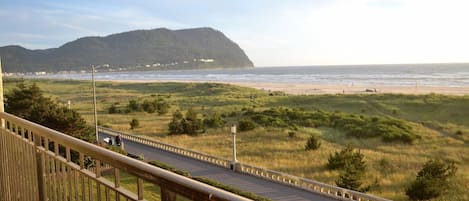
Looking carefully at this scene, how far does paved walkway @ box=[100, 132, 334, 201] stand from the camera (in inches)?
549

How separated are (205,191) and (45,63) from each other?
219 metres

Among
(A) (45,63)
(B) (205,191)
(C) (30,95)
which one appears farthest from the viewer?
(A) (45,63)

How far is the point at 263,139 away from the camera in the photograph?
27031mm

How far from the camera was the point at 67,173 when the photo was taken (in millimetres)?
2850

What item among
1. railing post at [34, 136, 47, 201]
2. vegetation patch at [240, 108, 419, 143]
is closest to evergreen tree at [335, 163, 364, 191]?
vegetation patch at [240, 108, 419, 143]

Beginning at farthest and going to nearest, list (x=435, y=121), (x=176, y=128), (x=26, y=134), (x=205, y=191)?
(x=435, y=121) → (x=176, y=128) → (x=26, y=134) → (x=205, y=191)

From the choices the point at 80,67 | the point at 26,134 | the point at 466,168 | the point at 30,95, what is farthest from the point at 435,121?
the point at 80,67

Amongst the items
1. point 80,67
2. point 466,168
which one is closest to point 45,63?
point 80,67

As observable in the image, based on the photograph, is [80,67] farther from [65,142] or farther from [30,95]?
[65,142]

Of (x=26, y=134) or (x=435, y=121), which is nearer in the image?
(x=26, y=134)

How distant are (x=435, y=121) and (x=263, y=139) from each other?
20.2 metres

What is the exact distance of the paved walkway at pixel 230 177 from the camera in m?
14.0

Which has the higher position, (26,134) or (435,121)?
(26,134)

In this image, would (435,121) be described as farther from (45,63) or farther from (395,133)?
(45,63)
